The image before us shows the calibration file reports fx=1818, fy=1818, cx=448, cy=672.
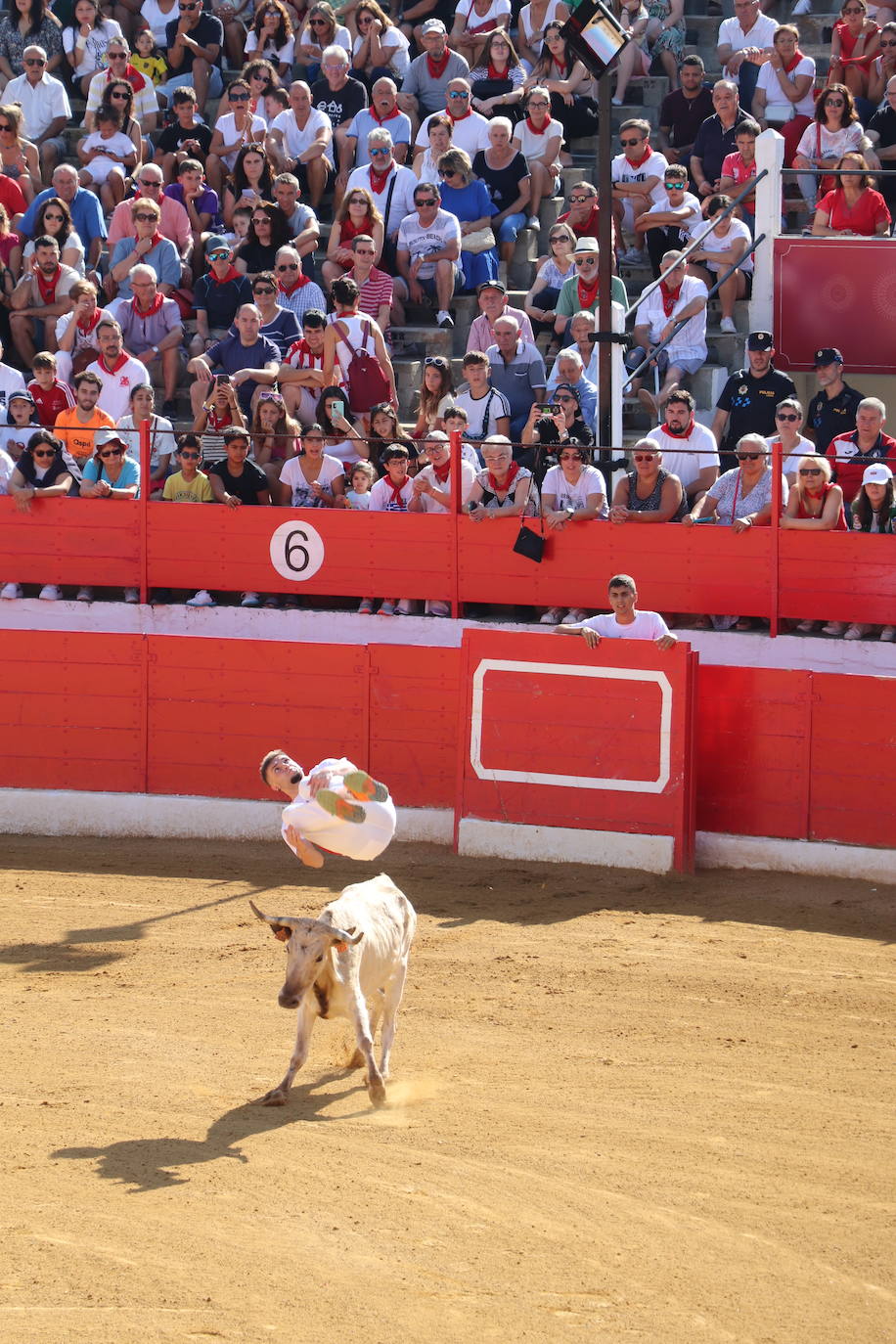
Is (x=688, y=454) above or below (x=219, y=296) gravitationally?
below

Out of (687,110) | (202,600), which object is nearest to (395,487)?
(202,600)

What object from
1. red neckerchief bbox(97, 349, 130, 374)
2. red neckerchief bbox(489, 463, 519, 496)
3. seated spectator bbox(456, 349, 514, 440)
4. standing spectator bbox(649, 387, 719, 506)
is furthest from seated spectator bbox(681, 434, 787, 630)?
red neckerchief bbox(97, 349, 130, 374)

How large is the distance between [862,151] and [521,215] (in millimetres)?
2621

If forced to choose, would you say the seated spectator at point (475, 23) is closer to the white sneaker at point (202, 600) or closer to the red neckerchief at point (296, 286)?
the red neckerchief at point (296, 286)

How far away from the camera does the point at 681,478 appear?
11.8 meters

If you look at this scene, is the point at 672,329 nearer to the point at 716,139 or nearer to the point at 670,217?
the point at 670,217

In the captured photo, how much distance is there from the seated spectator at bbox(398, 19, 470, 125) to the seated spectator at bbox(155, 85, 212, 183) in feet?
5.50

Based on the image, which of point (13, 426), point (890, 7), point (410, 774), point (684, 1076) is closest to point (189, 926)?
point (410, 774)

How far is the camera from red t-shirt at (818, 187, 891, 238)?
1342 centimetres

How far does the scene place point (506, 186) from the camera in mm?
14133

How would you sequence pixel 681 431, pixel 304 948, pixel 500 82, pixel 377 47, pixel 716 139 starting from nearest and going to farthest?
pixel 304 948 < pixel 681 431 < pixel 716 139 < pixel 500 82 < pixel 377 47

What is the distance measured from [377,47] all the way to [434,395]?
461 centimetres

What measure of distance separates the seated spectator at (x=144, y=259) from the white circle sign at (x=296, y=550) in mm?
2790

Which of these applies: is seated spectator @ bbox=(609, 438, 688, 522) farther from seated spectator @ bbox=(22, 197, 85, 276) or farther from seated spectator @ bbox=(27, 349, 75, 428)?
seated spectator @ bbox=(22, 197, 85, 276)
